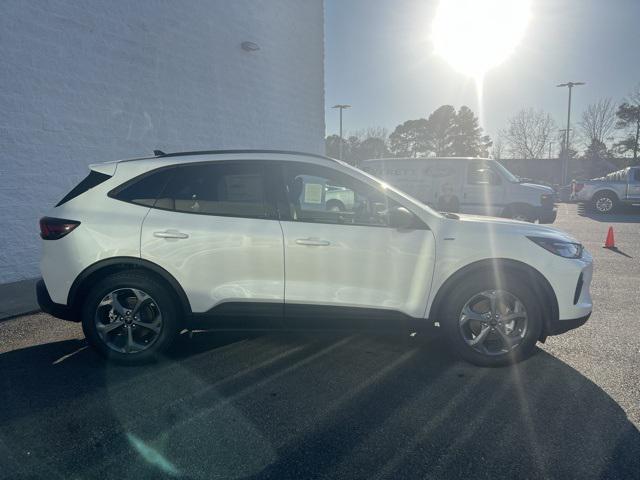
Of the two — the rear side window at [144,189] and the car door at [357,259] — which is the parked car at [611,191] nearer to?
the car door at [357,259]

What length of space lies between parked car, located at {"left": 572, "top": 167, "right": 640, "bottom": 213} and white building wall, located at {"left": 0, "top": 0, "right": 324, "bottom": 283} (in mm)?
13218

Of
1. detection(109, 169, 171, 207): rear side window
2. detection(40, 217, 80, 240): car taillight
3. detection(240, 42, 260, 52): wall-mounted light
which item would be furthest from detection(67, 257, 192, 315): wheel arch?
detection(240, 42, 260, 52): wall-mounted light

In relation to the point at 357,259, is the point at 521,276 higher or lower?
lower

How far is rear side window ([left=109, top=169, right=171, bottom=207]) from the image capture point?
11.3 feet

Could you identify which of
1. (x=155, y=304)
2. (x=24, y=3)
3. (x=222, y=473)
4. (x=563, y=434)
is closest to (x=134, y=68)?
(x=24, y=3)

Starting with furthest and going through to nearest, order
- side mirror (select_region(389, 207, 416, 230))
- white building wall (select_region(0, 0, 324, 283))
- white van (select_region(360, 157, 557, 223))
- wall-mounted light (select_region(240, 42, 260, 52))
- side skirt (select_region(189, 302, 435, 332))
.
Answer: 1. white van (select_region(360, 157, 557, 223))
2. wall-mounted light (select_region(240, 42, 260, 52))
3. white building wall (select_region(0, 0, 324, 283))
4. side skirt (select_region(189, 302, 435, 332))
5. side mirror (select_region(389, 207, 416, 230))

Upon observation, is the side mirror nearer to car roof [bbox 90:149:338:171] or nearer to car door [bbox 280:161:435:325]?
car door [bbox 280:161:435:325]

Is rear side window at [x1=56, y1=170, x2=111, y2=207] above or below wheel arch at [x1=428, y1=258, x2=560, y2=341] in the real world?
above

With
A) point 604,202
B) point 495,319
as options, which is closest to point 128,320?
point 495,319

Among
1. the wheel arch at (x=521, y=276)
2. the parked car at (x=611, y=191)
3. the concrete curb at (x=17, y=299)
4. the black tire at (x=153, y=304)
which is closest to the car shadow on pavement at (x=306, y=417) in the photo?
the black tire at (x=153, y=304)

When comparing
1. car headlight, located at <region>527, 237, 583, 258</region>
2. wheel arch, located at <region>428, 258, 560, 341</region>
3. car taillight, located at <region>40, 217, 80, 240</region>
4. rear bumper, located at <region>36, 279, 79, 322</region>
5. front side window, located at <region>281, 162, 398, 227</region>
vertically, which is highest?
front side window, located at <region>281, 162, 398, 227</region>

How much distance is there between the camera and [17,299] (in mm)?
5293

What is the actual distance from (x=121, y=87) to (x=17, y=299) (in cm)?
391

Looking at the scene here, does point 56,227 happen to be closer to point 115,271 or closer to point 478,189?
point 115,271
